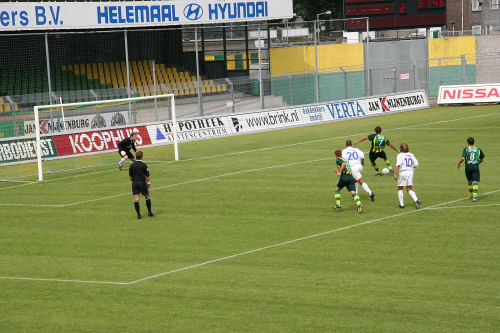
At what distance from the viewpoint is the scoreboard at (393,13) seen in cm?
4947

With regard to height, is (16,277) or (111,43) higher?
(111,43)

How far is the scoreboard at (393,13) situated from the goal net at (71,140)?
755 inches

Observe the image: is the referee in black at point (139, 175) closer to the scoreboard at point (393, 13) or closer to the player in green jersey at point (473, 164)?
the player in green jersey at point (473, 164)

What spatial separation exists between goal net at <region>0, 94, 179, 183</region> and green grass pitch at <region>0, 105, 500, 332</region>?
2.33 metres

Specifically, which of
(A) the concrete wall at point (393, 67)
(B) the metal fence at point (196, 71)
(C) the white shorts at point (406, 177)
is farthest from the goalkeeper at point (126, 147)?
(A) the concrete wall at point (393, 67)

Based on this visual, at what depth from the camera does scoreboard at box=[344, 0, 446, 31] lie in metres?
49.5

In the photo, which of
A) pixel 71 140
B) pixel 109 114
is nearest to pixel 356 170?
pixel 71 140

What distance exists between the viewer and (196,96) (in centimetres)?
4162

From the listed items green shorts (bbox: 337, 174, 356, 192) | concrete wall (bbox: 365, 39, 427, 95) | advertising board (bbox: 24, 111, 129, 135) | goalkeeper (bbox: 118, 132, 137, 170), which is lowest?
green shorts (bbox: 337, 174, 356, 192)

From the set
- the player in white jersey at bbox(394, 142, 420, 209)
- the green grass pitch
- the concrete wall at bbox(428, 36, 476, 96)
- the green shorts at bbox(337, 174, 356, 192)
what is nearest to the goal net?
the green grass pitch

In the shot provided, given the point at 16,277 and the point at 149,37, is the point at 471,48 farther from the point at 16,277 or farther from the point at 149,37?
the point at 16,277

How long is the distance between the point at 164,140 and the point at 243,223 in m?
→ 17.1

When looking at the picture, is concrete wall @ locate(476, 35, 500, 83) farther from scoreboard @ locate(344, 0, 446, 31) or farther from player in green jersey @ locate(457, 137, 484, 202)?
player in green jersey @ locate(457, 137, 484, 202)

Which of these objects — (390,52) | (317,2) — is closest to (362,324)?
(390,52)
